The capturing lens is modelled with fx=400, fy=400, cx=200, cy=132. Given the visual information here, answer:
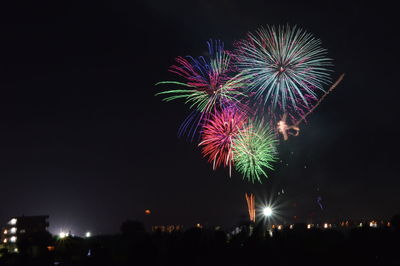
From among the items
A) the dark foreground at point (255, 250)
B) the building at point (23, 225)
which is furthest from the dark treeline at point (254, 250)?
the building at point (23, 225)

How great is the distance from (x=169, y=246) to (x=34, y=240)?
2899cm

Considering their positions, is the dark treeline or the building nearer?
the dark treeline

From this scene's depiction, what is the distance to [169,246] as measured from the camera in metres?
20.8

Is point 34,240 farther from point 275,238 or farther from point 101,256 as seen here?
point 275,238

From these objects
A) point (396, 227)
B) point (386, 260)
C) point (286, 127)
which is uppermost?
point (286, 127)

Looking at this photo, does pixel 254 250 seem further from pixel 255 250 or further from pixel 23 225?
pixel 23 225

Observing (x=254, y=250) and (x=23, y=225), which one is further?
(x=23, y=225)

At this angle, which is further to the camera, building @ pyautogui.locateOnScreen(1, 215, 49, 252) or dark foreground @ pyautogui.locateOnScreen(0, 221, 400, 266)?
building @ pyautogui.locateOnScreen(1, 215, 49, 252)

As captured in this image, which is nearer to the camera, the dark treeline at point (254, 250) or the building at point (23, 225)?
the dark treeline at point (254, 250)

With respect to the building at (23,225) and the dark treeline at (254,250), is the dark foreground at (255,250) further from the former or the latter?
the building at (23,225)

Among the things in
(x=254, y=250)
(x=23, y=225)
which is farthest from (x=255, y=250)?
(x=23, y=225)

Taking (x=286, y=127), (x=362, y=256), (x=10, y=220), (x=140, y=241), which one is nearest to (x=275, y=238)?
(x=362, y=256)

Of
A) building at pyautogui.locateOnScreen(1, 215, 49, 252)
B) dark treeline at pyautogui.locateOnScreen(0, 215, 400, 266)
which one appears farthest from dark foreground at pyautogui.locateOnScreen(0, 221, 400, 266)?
building at pyautogui.locateOnScreen(1, 215, 49, 252)

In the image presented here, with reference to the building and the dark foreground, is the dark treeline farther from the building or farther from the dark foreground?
the building
